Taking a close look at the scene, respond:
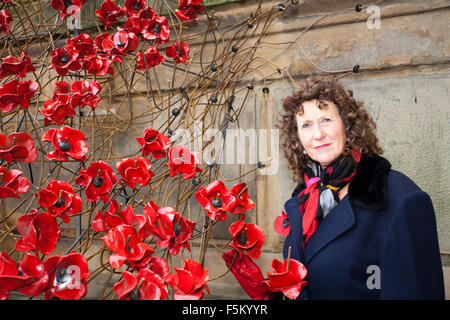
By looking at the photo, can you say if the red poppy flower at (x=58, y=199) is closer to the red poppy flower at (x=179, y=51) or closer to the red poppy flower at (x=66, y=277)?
the red poppy flower at (x=66, y=277)

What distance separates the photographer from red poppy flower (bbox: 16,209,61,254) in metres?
0.78

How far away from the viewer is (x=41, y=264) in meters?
0.67

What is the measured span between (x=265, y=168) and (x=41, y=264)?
94cm

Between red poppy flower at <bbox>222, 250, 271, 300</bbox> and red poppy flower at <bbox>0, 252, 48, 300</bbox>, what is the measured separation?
0.55m

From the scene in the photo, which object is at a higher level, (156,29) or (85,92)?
(156,29)

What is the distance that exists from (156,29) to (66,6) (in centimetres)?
35

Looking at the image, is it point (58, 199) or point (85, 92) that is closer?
point (58, 199)

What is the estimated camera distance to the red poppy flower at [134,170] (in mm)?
955

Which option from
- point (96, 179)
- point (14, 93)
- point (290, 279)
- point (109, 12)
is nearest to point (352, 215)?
point (290, 279)

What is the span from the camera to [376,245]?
0.92 metres

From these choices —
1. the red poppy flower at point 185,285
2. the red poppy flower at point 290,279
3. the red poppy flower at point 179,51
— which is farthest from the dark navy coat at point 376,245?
the red poppy flower at point 179,51

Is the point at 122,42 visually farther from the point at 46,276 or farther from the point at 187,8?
the point at 46,276
